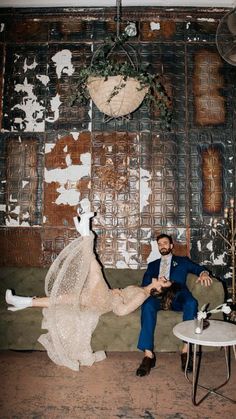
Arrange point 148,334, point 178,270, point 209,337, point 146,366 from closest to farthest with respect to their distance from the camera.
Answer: point 209,337 < point 146,366 < point 148,334 < point 178,270

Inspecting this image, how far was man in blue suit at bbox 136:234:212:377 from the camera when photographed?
10.3 ft

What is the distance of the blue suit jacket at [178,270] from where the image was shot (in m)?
3.74

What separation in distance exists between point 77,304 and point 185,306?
103 cm

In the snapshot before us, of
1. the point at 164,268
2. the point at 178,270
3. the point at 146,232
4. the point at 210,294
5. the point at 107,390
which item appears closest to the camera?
the point at 107,390

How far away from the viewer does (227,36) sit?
3379 mm

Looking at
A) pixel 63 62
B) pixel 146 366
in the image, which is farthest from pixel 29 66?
pixel 146 366

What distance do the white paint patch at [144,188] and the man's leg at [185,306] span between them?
140 cm

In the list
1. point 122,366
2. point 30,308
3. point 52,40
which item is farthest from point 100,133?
point 122,366

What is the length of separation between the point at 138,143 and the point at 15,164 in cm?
169

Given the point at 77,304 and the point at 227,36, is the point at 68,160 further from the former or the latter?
the point at 227,36

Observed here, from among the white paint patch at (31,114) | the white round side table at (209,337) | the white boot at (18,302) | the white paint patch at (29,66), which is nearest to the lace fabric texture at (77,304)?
the white boot at (18,302)

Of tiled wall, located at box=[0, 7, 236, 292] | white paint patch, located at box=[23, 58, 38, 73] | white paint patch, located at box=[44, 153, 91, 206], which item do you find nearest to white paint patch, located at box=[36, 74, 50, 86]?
tiled wall, located at box=[0, 7, 236, 292]

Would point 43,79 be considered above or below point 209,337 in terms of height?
above

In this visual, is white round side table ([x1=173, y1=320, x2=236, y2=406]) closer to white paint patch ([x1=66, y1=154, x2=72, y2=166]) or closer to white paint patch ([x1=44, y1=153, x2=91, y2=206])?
white paint patch ([x1=44, y1=153, x2=91, y2=206])
